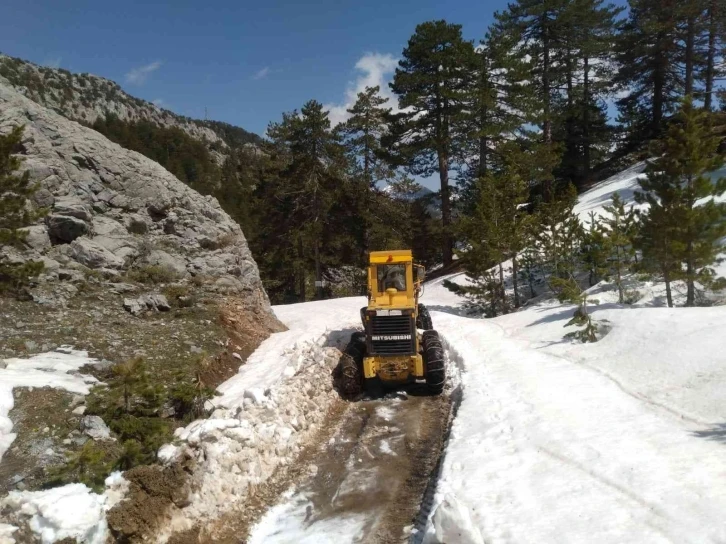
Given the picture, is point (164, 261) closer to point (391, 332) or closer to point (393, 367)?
point (391, 332)

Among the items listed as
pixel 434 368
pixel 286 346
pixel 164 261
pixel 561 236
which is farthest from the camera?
pixel 561 236

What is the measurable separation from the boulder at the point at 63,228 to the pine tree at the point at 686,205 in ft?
54.9

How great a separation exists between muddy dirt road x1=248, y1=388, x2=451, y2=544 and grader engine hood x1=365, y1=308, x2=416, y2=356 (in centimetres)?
120

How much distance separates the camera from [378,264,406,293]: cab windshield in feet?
38.7

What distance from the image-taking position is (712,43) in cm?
3189

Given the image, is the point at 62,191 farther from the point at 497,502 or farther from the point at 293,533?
the point at 497,502

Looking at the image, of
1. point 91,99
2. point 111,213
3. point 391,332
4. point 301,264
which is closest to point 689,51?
point 301,264

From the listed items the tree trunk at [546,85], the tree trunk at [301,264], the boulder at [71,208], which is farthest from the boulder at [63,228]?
the tree trunk at [546,85]

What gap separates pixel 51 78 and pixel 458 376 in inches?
4402

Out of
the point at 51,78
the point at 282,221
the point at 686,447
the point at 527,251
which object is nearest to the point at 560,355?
the point at 686,447

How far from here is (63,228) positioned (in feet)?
47.0

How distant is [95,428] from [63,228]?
31.0 ft

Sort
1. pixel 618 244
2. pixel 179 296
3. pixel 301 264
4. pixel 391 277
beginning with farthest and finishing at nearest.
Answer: pixel 301 264
pixel 618 244
pixel 179 296
pixel 391 277

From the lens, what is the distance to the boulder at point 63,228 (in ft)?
46.7
